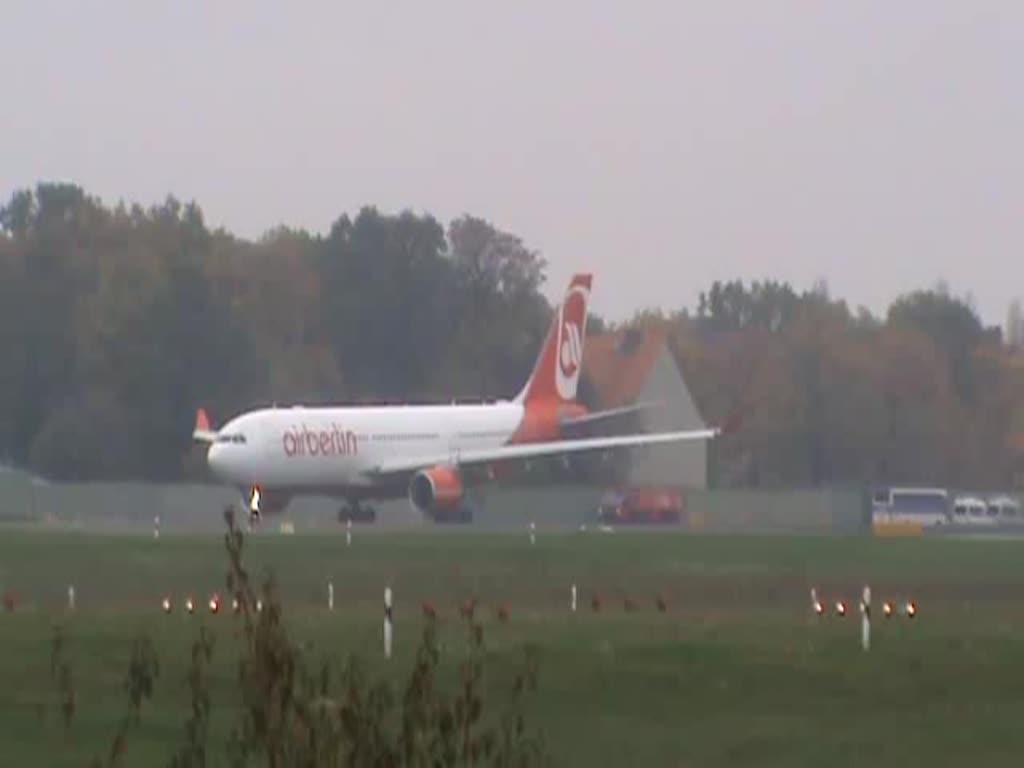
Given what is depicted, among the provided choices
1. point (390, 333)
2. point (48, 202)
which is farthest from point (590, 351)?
point (48, 202)

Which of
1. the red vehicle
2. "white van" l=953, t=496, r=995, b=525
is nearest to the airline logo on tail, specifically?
the red vehicle

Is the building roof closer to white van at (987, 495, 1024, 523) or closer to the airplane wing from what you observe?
white van at (987, 495, 1024, 523)

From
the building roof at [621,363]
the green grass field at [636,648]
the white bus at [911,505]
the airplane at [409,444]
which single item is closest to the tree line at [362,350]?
the building roof at [621,363]

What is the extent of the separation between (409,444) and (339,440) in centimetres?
269

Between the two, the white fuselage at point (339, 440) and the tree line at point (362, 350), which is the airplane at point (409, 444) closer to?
the white fuselage at point (339, 440)

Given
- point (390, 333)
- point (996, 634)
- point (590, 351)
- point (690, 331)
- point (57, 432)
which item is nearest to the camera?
point (996, 634)

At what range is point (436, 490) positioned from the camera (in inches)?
2709

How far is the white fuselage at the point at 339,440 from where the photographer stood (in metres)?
67.2

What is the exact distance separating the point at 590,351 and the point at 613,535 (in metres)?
47.9

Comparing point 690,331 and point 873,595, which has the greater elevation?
point 690,331

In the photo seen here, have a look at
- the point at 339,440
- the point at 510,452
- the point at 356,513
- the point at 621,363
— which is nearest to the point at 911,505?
the point at 510,452

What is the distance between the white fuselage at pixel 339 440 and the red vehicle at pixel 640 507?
326 cm

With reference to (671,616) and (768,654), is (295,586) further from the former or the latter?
(768,654)

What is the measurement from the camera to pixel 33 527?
196 ft
